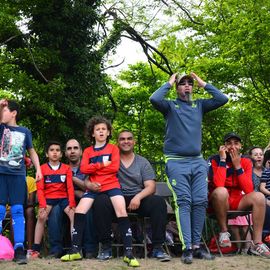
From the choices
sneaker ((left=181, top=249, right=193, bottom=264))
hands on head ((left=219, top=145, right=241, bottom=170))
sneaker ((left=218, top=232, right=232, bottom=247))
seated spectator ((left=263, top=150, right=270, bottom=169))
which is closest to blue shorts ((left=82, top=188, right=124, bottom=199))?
sneaker ((left=181, top=249, right=193, bottom=264))

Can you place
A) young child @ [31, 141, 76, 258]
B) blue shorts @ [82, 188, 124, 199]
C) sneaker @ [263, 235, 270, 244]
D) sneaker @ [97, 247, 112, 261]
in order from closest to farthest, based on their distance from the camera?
sneaker @ [97, 247, 112, 261] → blue shorts @ [82, 188, 124, 199] → young child @ [31, 141, 76, 258] → sneaker @ [263, 235, 270, 244]

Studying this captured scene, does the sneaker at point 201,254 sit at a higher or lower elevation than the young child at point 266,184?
lower

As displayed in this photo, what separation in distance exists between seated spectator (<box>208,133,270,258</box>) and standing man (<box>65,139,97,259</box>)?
1559mm

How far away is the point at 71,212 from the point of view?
5.83 m

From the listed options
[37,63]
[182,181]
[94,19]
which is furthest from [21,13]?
[182,181]

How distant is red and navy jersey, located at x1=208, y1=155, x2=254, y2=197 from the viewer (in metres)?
5.98

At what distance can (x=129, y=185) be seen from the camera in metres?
5.86

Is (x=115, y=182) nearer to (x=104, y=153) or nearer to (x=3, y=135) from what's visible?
(x=104, y=153)

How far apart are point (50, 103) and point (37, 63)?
95 cm

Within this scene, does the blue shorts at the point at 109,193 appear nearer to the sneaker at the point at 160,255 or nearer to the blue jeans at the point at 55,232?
the blue jeans at the point at 55,232

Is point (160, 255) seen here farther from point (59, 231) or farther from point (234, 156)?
point (234, 156)

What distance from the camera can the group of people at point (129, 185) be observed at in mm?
5266

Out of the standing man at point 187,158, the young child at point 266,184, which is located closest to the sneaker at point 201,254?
the standing man at point 187,158

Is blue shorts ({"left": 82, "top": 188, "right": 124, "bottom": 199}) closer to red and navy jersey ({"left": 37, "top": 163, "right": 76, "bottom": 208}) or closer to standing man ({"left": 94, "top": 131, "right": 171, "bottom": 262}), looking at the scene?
standing man ({"left": 94, "top": 131, "right": 171, "bottom": 262})
